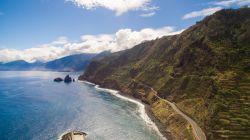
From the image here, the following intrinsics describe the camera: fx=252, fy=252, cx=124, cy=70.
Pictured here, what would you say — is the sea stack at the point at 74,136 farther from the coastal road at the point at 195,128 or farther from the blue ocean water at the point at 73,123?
the coastal road at the point at 195,128

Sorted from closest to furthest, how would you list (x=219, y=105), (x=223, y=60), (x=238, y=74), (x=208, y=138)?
1. (x=208, y=138)
2. (x=219, y=105)
3. (x=238, y=74)
4. (x=223, y=60)

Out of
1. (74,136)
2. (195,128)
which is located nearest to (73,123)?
(74,136)

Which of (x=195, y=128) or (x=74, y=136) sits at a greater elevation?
(x=74, y=136)

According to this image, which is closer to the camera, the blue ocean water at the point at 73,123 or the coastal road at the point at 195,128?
the coastal road at the point at 195,128

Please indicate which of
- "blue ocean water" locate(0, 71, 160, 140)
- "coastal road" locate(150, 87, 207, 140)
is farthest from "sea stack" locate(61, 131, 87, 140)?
"coastal road" locate(150, 87, 207, 140)

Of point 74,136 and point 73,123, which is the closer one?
point 74,136

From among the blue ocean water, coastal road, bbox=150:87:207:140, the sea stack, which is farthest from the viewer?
the blue ocean water

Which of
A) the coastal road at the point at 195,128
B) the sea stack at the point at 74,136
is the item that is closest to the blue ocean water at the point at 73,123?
the sea stack at the point at 74,136

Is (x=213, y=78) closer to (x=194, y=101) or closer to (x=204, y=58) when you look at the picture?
(x=194, y=101)

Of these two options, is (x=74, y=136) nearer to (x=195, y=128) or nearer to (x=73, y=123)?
(x=73, y=123)

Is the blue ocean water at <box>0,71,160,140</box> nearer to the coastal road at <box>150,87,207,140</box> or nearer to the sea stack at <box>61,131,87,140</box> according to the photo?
the sea stack at <box>61,131,87,140</box>

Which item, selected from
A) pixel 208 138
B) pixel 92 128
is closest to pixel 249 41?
Result: pixel 208 138
